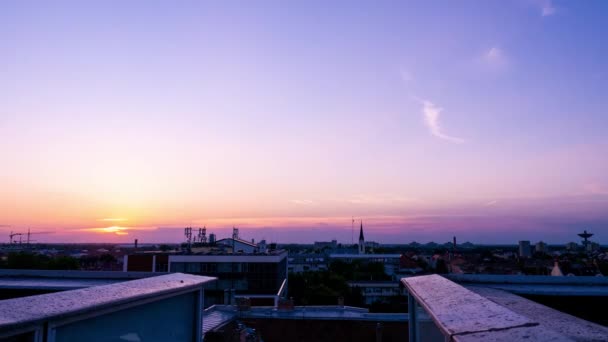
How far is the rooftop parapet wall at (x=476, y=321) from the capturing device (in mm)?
1438

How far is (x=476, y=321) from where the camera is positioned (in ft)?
5.55

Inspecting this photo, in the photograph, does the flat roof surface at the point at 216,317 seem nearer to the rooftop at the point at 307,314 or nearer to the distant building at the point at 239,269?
the rooftop at the point at 307,314

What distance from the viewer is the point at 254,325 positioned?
16828 mm

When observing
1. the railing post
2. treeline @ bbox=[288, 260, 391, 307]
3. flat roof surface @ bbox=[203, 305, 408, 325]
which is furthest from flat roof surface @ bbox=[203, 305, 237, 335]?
treeline @ bbox=[288, 260, 391, 307]

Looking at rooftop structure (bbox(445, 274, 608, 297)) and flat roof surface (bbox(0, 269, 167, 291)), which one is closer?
rooftop structure (bbox(445, 274, 608, 297))

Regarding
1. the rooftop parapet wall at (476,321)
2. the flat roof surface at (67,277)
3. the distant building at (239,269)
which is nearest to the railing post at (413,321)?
the rooftop parapet wall at (476,321)

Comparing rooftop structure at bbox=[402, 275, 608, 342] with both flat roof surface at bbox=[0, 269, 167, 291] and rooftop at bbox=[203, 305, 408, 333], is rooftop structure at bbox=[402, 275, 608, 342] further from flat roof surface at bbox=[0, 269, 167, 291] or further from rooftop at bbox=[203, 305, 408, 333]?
rooftop at bbox=[203, 305, 408, 333]

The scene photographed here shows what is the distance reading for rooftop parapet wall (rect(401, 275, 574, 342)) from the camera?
4.72 ft

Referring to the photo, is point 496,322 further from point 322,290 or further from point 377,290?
point 377,290

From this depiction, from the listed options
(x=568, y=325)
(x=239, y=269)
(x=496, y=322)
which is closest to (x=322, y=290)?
(x=239, y=269)

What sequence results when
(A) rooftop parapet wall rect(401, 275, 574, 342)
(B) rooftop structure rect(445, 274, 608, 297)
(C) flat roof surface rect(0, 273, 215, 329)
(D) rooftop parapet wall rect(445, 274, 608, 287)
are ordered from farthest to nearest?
(D) rooftop parapet wall rect(445, 274, 608, 287) < (B) rooftop structure rect(445, 274, 608, 297) < (C) flat roof surface rect(0, 273, 215, 329) < (A) rooftop parapet wall rect(401, 275, 574, 342)

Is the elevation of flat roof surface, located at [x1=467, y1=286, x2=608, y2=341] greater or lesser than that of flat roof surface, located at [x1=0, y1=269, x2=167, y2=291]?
greater

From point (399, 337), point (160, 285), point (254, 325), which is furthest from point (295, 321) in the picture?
point (160, 285)

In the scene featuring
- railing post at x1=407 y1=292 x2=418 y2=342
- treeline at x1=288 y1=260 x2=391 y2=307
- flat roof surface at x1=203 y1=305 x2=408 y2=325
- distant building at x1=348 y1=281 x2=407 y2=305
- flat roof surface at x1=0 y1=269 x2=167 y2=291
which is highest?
flat roof surface at x1=0 y1=269 x2=167 y2=291
